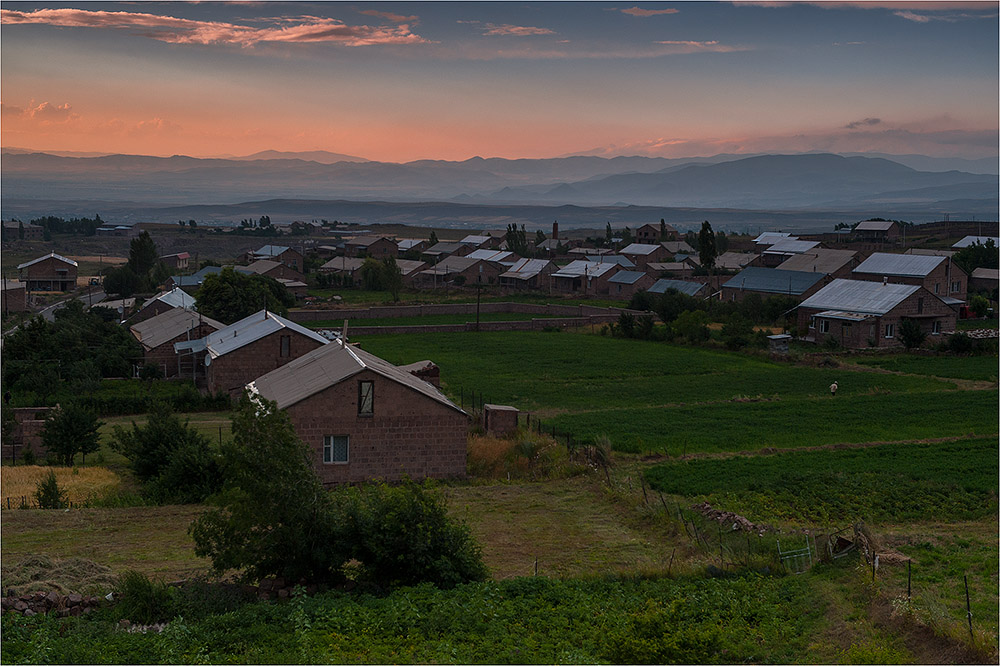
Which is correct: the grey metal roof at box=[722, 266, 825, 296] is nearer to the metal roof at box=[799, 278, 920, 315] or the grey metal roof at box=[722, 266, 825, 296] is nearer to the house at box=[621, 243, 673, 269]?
the metal roof at box=[799, 278, 920, 315]

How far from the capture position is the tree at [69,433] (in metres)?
30.0

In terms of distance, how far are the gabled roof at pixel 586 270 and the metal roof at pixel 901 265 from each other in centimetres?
2309

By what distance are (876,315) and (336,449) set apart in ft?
128

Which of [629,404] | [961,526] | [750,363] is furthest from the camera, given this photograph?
[750,363]

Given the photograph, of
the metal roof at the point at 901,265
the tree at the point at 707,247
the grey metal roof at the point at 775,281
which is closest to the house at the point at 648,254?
the tree at the point at 707,247

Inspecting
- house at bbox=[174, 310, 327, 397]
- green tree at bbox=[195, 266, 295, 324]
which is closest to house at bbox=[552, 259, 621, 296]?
green tree at bbox=[195, 266, 295, 324]

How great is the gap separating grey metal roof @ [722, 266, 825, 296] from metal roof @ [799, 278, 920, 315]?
8249 millimetres

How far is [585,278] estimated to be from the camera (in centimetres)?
8906

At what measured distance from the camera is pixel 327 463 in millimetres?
25969

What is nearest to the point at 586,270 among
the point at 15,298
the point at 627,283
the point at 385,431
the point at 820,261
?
the point at 627,283

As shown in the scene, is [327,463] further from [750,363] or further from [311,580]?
[750,363]

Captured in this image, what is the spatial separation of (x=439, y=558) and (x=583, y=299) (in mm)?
67914

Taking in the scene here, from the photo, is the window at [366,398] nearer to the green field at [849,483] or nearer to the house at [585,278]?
the green field at [849,483]

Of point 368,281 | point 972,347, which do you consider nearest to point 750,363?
point 972,347
